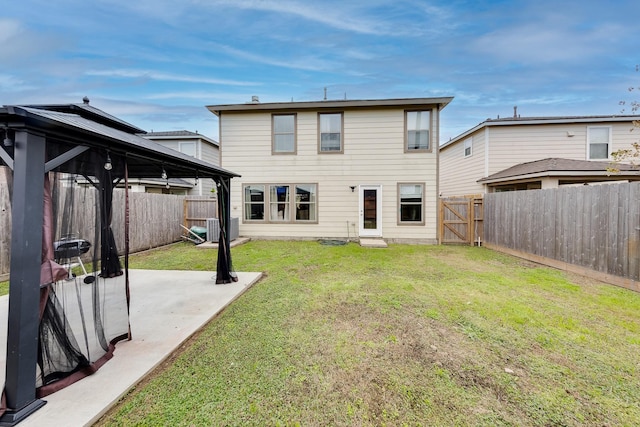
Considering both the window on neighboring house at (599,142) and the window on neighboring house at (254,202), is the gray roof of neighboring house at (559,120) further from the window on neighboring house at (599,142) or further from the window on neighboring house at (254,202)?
the window on neighboring house at (254,202)

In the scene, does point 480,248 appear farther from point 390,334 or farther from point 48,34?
point 48,34

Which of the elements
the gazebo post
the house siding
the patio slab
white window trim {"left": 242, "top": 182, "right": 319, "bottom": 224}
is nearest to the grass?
the patio slab

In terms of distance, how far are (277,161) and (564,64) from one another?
13103 millimetres

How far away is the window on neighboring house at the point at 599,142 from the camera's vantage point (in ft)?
37.4

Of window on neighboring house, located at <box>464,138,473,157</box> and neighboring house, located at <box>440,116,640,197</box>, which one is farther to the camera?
window on neighboring house, located at <box>464,138,473,157</box>

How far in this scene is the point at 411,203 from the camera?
33.0ft

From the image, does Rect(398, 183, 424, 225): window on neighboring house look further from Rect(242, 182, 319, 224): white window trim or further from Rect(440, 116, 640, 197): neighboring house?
Rect(440, 116, 640, 197): neighboring house

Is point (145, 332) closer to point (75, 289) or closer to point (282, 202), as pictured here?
point (75, 289)

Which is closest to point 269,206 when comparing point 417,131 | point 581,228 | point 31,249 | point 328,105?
point 328,105

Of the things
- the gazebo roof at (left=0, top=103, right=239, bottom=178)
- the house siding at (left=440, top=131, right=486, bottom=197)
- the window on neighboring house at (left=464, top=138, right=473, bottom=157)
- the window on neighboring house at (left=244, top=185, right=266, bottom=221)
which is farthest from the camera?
the window on neighboring house at (left=464, top=138, right=473, bottom=157)

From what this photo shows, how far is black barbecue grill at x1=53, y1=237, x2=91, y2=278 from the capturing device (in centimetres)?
219

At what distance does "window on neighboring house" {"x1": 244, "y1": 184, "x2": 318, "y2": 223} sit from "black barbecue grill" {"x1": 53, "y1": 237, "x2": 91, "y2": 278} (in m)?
8.05

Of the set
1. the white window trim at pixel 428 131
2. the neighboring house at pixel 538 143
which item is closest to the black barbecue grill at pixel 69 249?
the white window trim at pixel 428 131

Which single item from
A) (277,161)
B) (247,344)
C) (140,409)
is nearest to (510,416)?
(247,344)
